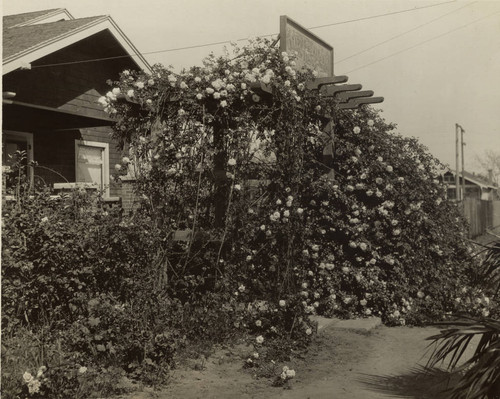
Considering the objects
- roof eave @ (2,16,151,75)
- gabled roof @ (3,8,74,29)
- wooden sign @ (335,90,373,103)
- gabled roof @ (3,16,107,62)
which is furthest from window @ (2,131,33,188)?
wooden sign @ (335,90,373,103)

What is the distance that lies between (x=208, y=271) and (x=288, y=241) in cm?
105

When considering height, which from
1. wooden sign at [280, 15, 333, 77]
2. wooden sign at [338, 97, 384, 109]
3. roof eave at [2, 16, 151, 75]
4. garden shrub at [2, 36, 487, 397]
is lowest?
garden shrub at [2, 36, 487, 397]

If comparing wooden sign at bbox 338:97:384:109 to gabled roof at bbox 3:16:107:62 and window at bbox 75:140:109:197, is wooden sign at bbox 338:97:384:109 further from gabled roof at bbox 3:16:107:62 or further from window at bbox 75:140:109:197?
window at bbox 75:140:109:197

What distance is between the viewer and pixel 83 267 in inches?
207

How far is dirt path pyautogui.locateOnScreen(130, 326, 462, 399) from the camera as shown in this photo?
15.3ft

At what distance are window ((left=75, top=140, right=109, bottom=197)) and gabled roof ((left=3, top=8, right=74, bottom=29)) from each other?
3019 mm

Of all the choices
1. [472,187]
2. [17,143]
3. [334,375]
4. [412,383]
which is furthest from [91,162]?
[472,187]

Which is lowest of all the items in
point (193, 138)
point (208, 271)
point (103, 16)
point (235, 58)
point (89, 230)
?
point (208, 271)

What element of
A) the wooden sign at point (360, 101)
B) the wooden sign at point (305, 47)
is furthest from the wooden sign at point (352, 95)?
the wooden sign at point (305, 47)

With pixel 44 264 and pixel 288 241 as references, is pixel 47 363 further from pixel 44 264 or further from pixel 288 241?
pixel 288 241

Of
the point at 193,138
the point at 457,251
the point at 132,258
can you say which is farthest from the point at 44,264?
the point at 457,251

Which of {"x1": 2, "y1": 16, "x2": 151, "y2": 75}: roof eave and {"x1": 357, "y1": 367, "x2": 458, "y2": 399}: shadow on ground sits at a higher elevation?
{"x1": 2, "y1": 16, "x2": 151, "y2": 75}: roof eave

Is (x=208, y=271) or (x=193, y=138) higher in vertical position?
(x=193, y=138)

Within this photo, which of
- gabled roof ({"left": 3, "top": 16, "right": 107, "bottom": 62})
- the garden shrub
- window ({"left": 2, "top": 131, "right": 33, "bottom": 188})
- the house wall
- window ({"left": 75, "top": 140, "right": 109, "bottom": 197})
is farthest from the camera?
window ({"left": 75, "top": 140, "right": 109, "bottom": 197})
